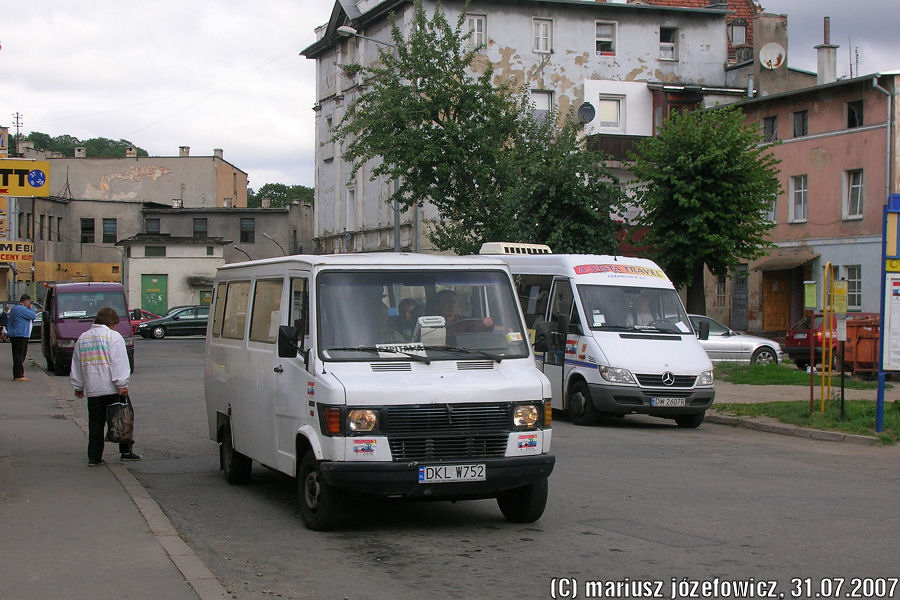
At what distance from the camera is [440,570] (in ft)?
24.4

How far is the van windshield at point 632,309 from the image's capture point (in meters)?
17.7

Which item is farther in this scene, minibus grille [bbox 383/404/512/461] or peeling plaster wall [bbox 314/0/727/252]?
peeling plaster wall [bbox 314/0/727/252]

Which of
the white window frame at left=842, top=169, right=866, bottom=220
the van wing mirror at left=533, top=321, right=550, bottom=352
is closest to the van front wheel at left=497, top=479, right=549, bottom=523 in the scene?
the van wing mirror at left=533, top=321, right=550, bottom=352

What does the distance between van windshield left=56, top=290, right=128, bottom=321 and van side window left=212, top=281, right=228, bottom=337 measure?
18.4m

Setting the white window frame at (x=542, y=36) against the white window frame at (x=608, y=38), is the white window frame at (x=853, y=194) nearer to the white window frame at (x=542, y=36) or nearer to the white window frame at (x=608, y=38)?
the white window frame at (x=608, y=38)

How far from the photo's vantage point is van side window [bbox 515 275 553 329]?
19.0 metres

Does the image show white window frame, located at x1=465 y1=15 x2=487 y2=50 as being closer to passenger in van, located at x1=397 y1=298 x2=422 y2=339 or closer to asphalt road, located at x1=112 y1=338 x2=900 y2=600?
asphalt road, located at x1=112 y1=338 x2=900 y2=600

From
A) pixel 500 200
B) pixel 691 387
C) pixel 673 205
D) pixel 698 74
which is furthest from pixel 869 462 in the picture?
pixel 698 74

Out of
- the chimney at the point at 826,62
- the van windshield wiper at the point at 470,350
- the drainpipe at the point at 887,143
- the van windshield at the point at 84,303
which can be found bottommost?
the van windshield wiper at the point at 470,350

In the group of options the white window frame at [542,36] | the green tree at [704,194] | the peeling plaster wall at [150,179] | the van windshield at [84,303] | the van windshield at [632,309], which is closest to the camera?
the van windshield at [632,309]

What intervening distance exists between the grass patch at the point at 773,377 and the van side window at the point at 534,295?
731 cm

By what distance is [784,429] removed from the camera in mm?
16938

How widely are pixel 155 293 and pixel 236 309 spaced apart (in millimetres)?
65060

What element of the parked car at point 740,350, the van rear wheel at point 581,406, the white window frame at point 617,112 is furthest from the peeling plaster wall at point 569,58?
the van rear wheel at point 581,406
